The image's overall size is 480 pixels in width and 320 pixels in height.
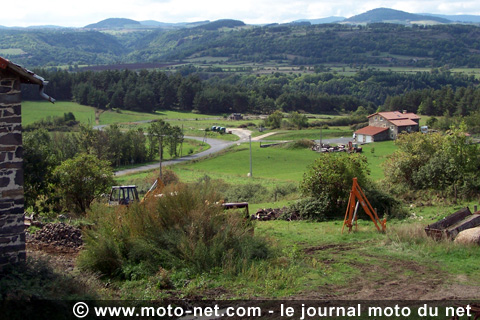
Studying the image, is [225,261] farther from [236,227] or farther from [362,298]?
[362,298]

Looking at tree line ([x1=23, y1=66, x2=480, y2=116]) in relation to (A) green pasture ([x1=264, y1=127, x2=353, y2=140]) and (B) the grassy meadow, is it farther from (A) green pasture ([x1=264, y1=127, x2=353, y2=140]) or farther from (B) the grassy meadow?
(B) the grassy meadow

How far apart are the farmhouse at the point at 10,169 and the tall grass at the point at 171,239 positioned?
102 inches

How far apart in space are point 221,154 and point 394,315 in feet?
215

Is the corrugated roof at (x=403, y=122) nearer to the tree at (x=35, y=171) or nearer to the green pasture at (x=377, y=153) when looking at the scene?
the green pasture at (x=377, y=153)

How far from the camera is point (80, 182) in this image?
1126 inches

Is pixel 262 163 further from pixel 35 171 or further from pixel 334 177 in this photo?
pixel 334 177

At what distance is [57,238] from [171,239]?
15.9ft

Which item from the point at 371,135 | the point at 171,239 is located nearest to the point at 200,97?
the point at 371,135

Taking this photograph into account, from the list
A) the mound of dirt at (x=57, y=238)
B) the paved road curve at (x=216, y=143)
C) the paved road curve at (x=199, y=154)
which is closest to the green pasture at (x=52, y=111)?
the paved road curve at (x=199, y=154)

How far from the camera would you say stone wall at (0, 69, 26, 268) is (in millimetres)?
10773

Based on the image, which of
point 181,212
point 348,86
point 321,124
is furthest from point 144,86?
point 181,212

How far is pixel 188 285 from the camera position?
12.1 meters

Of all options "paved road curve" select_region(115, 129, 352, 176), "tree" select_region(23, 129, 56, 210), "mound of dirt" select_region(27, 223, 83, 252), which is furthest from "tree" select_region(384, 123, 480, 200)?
"paved road curve" select_region(115, 129, 352, 176)

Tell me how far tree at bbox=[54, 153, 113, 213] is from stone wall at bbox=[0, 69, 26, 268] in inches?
696
